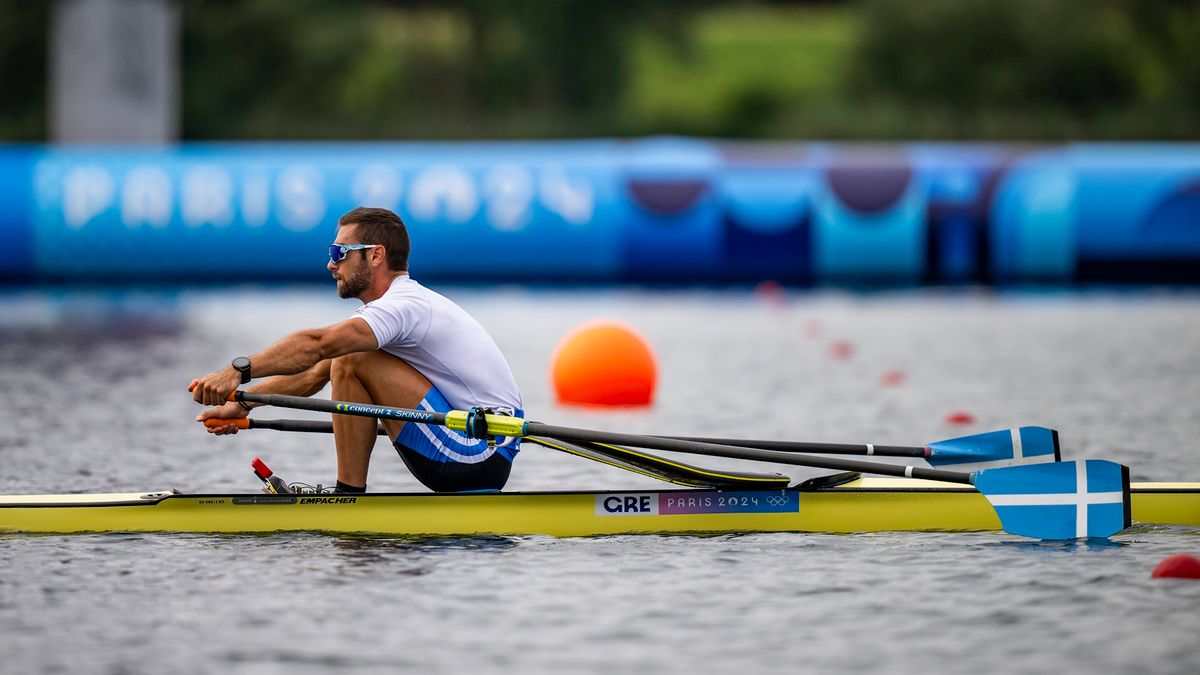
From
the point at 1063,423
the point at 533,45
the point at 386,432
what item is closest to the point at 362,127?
the point at 533,45

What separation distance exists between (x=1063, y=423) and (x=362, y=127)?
29.6 metres

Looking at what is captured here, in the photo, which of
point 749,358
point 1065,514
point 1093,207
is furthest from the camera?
point 1093,207

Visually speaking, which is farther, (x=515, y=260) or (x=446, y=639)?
(x=515, y=260)

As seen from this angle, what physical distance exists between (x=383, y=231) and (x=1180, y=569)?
131 inches

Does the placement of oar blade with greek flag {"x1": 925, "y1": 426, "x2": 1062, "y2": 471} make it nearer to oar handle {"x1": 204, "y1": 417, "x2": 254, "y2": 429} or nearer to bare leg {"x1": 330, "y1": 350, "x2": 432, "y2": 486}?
bare leg {"x1": 330, "y1": 350, "x2": 432, "y2": 486}

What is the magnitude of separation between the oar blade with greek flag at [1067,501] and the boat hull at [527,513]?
→ 25 centimetres

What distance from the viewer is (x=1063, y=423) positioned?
10.8 metres

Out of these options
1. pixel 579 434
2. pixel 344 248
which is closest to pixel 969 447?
pixel 579 434

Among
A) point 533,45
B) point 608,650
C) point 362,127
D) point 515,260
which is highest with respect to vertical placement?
point 533,45

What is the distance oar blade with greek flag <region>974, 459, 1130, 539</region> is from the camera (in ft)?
23.2

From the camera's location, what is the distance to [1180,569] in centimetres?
638

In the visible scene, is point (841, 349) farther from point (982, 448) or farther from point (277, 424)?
point (277, 424)

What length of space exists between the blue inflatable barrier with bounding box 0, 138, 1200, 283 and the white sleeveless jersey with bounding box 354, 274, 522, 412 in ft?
46.4

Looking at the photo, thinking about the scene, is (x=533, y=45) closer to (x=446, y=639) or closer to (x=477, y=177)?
(x=477, y=177)
